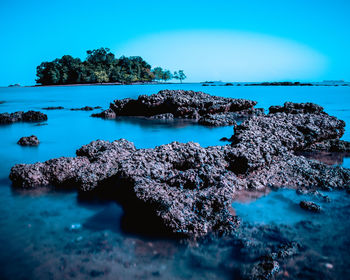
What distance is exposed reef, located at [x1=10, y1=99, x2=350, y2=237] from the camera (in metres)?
3.39

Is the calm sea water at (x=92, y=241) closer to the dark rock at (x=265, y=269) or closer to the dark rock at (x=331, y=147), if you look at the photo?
the dark rock at (x=265, y=269)

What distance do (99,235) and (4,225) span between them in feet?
4.27

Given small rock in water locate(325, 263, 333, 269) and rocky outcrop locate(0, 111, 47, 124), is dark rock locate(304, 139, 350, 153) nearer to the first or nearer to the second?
small rock in water locate(325, 263, 333, 269)

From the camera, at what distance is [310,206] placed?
3758 millimetres

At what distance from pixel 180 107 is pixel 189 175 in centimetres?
974

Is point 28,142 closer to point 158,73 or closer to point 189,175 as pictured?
point 189,175

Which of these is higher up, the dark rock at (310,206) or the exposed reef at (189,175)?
the exposed reef at (189,175)

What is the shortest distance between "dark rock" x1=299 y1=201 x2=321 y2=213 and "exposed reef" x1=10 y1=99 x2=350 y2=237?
25.4 inches

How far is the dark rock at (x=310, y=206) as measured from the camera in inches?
146

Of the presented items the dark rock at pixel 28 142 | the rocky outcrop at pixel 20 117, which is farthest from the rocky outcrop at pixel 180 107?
the dark rock at pixel 28 142

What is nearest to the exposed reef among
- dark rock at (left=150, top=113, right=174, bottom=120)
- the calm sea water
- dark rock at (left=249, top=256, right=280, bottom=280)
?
the calm sea water

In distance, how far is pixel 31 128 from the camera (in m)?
11.4

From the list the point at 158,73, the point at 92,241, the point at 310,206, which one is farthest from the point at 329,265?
the point at 158,73

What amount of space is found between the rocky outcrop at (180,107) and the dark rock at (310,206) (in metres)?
9.22
